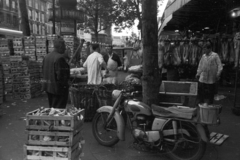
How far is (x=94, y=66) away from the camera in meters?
7.18

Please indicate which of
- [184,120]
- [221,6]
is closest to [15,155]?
[184,120]

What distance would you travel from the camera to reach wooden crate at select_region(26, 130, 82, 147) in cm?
335

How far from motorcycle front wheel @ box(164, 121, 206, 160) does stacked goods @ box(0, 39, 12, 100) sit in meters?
7.52

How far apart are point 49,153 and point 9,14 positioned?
57707mm

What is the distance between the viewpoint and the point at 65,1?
48.2ft

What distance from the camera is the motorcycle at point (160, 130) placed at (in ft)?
13.1

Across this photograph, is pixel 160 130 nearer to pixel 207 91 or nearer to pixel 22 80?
pixel 207 91

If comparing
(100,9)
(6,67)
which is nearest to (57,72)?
(6,67)

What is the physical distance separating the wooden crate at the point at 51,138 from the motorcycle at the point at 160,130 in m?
1.30

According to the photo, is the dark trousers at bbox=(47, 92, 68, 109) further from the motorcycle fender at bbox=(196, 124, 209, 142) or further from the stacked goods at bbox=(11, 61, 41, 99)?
the stacked goods at bbox=(11, 61, 41, 99)

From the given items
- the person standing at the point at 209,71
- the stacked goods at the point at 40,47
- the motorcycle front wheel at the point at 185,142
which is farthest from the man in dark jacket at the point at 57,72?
the stacked goods at the point at 40,47

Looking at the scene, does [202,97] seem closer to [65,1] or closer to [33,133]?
[33,133]

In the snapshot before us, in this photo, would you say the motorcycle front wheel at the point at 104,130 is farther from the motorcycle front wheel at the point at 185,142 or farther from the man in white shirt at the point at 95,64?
the man in white shirt at the point at 95,64

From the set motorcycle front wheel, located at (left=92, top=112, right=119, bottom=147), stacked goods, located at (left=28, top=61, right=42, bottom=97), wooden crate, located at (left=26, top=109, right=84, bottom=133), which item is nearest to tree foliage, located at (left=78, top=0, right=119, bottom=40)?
stacked goods, located at (left=28, top=61, right=42, bottom=97)
